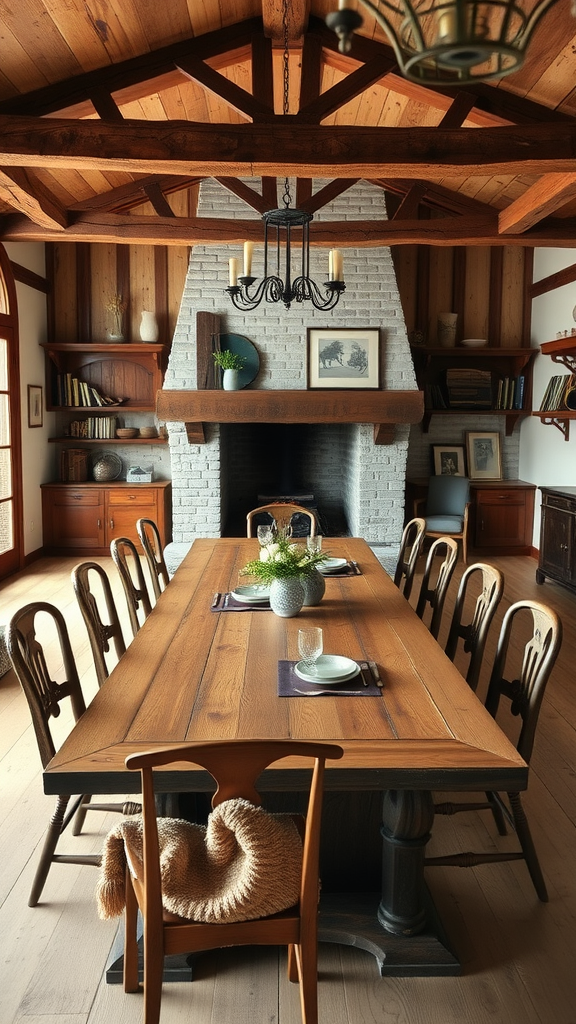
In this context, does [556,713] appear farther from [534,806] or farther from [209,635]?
[209,635]

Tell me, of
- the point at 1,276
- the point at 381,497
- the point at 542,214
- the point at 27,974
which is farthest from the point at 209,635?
the point at 1,276

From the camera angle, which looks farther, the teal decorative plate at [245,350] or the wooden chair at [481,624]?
the teal decorative plate at [245,350]

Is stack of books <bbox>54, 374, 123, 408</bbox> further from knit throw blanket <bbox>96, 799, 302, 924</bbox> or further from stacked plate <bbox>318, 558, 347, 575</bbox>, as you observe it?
knit throw blanket <bbox>96, 799, 302, 924</bbox>

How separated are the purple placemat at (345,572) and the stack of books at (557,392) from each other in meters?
3.55

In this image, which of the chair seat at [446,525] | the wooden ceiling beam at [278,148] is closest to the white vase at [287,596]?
the wooden ceiling beam at [278,148]

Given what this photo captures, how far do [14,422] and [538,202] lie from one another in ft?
14.5

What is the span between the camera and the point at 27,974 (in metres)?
1.94

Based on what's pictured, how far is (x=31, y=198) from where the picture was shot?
4441 millimetres

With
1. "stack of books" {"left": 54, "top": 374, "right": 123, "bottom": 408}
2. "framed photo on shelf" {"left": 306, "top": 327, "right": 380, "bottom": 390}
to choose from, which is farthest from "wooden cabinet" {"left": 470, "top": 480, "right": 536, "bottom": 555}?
"stack of books" {"left": 54, "top": 374, "right": 123, "bottom": 408}

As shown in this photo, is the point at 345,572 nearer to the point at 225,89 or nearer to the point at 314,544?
the point at 314,544

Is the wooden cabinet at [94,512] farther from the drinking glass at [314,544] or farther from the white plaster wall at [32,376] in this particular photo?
the drinking glass at [314,544]

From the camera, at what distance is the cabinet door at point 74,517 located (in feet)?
23.6

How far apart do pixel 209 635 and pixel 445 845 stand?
105cm

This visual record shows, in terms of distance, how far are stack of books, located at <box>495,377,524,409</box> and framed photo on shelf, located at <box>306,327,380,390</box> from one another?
5.99 ft
